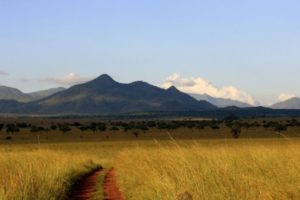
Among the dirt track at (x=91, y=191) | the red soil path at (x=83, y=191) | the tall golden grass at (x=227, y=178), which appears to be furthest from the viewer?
the red soil path at (x=83, y=191)

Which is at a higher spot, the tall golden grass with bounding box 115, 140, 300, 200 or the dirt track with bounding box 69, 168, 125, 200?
the tall golden grass with bounding box 115, 140, 300, 200

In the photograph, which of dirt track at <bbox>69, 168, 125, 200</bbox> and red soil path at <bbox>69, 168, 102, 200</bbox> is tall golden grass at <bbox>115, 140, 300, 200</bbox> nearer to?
dirt track at <bbox>69, 168, 125, 200</bbox>

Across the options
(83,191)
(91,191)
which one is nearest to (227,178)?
(91,191)

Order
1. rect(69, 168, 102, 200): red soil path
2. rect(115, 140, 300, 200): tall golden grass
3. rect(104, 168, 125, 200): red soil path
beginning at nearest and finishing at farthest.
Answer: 1. rect(115, 140, 300, 200): tall golden grass
2. rect(104, 168, 125, 200): red soil path
3. rect(69, 168, 102, 200): red soil path

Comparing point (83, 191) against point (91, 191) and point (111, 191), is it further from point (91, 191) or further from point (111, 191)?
point (111, 191)

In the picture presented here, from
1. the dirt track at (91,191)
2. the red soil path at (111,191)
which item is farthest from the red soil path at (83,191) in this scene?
the red soil path at (111,191)

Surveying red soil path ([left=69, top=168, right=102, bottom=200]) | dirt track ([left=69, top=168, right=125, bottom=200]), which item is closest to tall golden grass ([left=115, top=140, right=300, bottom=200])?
dirt track ([left=69, top=168, right=125, bottom=200])

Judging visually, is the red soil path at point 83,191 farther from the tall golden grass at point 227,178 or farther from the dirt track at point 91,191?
the tall golden grass at point 227,178

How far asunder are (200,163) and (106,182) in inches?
427

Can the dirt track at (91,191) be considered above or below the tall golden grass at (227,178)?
below

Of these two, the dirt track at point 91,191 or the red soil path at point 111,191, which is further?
the dirt track at point 91,191

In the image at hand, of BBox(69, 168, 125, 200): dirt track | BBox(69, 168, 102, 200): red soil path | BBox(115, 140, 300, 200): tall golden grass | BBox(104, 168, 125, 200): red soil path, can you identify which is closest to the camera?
BBox(115, 140, 300, 200): tall golden grass

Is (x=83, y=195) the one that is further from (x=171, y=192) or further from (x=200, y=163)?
(x=171, y=192)

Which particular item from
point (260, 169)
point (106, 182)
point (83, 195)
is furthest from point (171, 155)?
point (106, 182)
